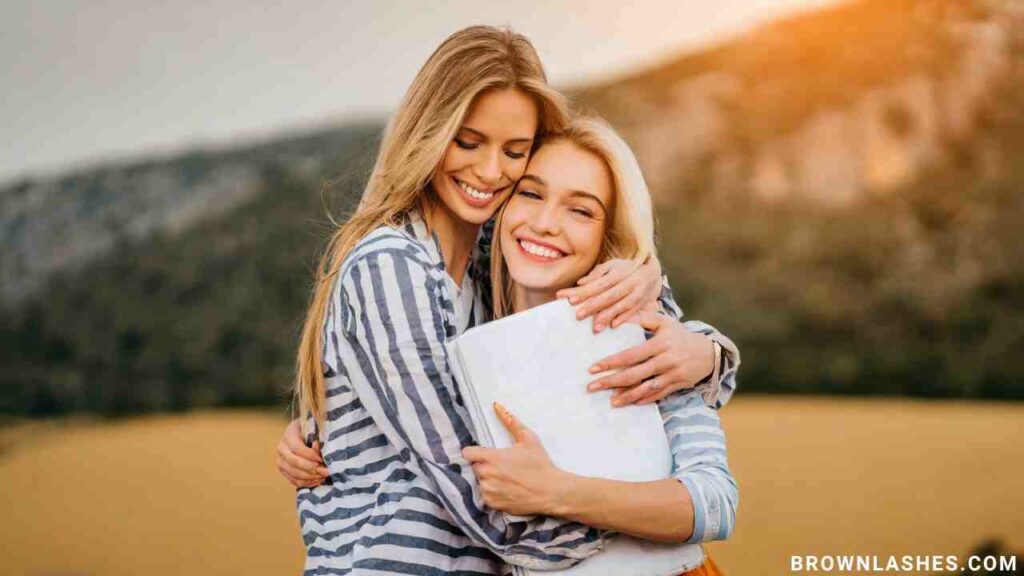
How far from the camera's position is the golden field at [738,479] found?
5.84 meters

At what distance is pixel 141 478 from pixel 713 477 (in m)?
5.29

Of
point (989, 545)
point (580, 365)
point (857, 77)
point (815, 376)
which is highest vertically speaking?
point (857, 77)

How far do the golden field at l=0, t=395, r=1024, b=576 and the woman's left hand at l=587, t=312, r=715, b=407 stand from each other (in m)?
3.85

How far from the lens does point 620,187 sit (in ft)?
6.74

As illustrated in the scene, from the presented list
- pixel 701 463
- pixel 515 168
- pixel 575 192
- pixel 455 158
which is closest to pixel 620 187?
pixel 575 192

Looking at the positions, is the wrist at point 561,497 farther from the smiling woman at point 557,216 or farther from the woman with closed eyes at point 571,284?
the smiling woman at point 557,216

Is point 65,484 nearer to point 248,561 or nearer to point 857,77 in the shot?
point 248,561

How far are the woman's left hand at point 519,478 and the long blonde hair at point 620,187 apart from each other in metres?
0.47

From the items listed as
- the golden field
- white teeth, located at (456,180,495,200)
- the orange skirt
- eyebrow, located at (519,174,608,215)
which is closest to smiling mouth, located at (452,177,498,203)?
white teeth, located at (456,180,495,200)

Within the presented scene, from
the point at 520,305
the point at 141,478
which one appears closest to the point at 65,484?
the point at 141,478

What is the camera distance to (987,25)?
8211mm

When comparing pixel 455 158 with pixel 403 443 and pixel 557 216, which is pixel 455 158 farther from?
pixel 403 443

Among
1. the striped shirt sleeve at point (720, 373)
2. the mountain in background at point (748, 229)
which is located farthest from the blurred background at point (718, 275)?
the striped shirt sleeve at point (720, 373)

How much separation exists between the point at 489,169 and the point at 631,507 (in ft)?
1.97
